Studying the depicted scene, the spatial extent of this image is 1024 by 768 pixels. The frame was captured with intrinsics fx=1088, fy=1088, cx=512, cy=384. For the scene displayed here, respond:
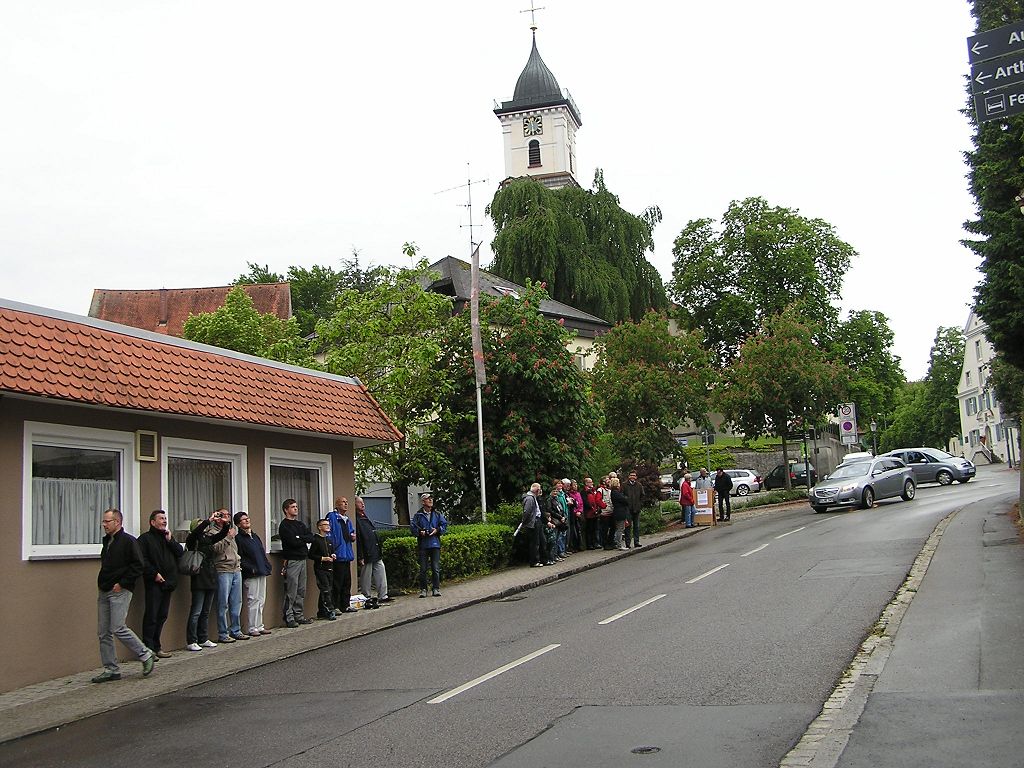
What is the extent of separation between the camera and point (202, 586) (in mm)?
14109

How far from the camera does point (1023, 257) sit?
853 inches

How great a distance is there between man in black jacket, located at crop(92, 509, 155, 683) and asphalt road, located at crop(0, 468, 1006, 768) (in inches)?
52.3

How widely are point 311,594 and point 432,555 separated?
247 cm

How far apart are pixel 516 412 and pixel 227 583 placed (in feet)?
41.5

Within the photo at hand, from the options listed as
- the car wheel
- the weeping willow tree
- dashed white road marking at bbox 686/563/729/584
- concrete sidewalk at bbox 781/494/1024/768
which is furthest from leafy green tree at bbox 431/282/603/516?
the weeping willow tree

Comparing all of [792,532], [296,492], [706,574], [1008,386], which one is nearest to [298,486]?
[296,492]

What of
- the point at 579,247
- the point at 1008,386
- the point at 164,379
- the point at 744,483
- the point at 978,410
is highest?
the point at 579,247

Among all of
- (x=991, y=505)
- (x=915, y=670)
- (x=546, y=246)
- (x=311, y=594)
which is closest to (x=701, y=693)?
(x=915, y=670)

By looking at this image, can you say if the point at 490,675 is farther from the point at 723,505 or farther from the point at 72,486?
the point at 723,505

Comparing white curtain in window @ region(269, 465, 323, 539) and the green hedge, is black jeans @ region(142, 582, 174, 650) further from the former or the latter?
the green hedge

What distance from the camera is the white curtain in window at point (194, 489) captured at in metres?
14.9

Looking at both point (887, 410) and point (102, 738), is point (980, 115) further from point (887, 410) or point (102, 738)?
point (887, 410)

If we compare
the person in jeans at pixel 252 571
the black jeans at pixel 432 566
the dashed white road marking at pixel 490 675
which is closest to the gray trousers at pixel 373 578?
the black jeans at pixel 432 566

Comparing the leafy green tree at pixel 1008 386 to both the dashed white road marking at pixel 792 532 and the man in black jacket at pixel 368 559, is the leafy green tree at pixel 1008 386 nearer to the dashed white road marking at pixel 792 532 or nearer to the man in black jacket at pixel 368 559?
the dashed white road marking at pixel 792 532
